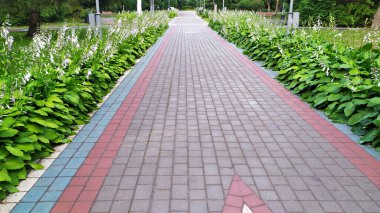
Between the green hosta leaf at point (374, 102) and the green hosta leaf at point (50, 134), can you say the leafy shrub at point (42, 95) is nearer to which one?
the green hosta leaf at point (50, 134)

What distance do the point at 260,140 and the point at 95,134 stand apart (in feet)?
8.00

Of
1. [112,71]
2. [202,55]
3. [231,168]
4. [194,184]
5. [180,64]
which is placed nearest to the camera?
[194,184]

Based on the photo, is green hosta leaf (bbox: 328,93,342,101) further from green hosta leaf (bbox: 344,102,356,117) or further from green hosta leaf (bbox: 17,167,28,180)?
green hosta leaf (bbox: 17,167,28,180)

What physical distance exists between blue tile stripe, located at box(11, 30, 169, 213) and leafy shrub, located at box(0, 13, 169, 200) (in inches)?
6.9

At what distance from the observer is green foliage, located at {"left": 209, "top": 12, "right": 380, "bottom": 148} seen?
5480 millimetres

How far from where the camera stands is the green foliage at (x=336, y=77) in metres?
5.48

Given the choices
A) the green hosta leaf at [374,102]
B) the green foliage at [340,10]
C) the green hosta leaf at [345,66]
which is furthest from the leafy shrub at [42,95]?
the green foliage at [340,10]

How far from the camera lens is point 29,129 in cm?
451

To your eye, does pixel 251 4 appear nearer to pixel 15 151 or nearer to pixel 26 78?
pixel 26 78

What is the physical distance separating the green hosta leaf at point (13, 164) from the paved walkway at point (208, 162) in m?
0.30

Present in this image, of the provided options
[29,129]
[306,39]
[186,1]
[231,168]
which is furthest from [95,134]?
[186,1]

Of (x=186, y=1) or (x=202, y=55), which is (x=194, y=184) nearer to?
(x=202, y=55)

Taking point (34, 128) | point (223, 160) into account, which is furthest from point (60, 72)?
point (223, 160)

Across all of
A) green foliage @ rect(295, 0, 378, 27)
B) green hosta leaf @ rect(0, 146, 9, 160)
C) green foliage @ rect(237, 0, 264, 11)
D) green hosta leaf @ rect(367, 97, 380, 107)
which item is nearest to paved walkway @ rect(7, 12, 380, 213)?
green hosta leaf @ rect(0, 146, 9, 160)
